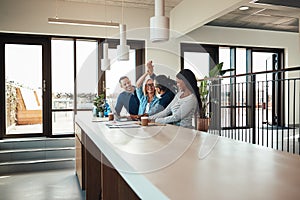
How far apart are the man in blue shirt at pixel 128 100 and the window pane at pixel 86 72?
2469 millimetres

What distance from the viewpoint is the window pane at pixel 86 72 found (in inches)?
230

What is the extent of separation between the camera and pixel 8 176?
168 inches

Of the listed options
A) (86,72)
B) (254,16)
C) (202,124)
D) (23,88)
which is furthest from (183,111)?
(254,16)

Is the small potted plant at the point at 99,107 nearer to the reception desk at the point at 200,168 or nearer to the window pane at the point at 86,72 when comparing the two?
the reception desk at the point at 200,168

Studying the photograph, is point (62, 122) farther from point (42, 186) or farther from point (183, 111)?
point (183, 111)

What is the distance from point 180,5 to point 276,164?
16.7ft

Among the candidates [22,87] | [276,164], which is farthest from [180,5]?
[276,164]

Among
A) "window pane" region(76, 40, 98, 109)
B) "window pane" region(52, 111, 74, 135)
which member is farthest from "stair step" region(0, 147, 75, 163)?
"window pane" region(76, 40, 98, 109)

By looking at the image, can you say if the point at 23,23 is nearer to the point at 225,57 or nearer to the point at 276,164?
the point at 225,57

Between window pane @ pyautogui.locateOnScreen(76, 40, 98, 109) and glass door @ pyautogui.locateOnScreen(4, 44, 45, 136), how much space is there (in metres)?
0.75

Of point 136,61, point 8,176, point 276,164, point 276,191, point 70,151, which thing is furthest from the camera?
point 136,61

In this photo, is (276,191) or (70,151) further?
(70,151)

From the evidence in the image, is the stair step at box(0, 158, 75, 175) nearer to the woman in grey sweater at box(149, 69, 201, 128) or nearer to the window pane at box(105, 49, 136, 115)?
the window pane at box(105, 49, 136, 115)

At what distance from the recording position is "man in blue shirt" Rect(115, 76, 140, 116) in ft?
11.5
